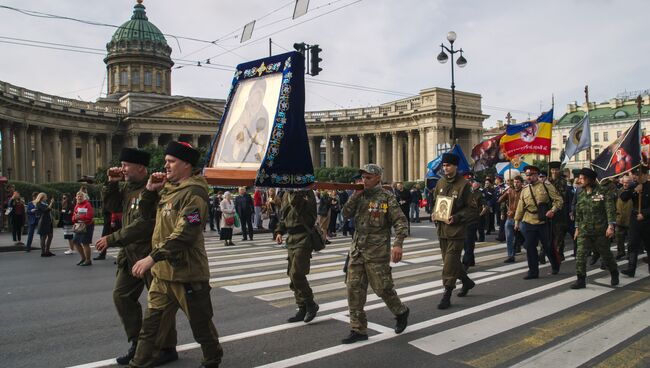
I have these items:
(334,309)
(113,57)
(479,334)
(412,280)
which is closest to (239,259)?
(412,280)

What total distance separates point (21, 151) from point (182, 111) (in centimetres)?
2061

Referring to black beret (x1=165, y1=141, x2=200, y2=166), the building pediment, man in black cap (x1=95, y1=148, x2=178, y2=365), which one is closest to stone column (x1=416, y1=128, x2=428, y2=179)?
the building pediment

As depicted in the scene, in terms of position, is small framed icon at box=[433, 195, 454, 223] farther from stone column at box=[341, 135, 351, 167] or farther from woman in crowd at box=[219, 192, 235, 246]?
stone column at box=[341, 135, 351, 167]

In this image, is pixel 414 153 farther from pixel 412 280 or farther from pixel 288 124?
pixel 288 124

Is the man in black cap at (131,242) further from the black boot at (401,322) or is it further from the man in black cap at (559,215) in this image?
the man in black cap at (559,215)

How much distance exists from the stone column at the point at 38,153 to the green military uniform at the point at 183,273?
55426mm

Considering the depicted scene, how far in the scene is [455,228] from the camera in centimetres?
741

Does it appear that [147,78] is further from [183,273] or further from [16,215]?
[183,273]

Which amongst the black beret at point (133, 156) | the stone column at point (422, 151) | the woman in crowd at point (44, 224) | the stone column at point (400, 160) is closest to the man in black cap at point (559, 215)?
the black beret at point (133, 156)

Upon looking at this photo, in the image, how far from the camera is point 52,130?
182 feet

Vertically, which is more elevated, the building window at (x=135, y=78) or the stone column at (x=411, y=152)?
the building window at (x=135, y=78)

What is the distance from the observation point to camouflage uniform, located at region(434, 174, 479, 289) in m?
7.35

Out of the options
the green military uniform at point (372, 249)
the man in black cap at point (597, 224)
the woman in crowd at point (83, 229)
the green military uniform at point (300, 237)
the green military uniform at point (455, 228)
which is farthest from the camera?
the woman in crowd at point (83, 229)

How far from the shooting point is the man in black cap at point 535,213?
30.9 ft
